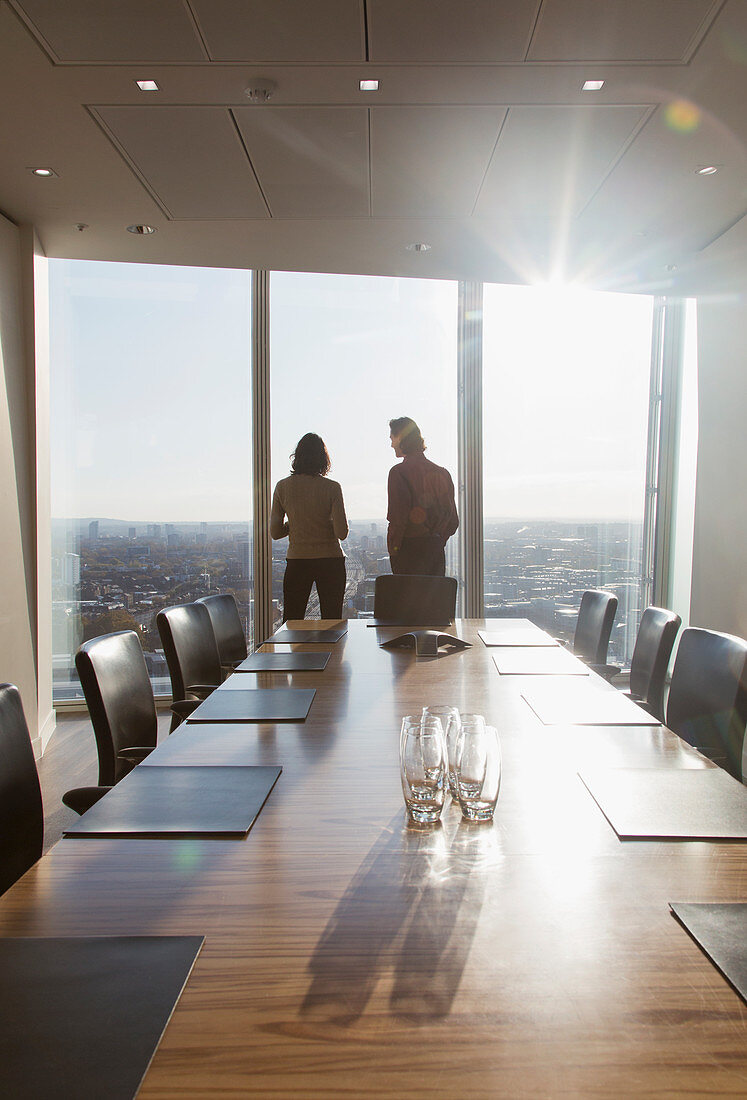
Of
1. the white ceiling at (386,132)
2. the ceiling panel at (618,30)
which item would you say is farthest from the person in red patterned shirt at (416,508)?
the ceiling panel at (618,30)

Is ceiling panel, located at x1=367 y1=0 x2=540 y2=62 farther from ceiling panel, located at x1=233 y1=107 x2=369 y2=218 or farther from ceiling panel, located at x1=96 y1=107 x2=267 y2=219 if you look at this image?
ceiling panel, located at x1=96 y1=107 x2=267 y2=219

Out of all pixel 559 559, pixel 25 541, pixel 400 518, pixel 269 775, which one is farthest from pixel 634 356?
pixel 269 775

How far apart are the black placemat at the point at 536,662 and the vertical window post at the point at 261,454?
3.10 m

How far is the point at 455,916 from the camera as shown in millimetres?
920

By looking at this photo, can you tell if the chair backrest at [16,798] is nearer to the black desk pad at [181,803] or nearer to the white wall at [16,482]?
the black desk pad at [181,803]

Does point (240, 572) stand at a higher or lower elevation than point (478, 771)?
lower

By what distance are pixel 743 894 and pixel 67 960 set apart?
0.81 meters

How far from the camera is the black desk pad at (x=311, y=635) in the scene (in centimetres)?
311

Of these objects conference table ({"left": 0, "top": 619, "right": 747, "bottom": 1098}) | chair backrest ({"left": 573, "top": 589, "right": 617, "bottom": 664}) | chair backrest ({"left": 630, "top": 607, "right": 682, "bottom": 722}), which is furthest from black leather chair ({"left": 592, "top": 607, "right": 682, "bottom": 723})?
conference table ({"left": 0, "top": 619, "right": 747, "bottom": 1098})

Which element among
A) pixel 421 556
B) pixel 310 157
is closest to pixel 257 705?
pixel 310 157

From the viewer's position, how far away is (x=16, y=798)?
1.56 metres

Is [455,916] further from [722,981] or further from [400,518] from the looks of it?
[400,518]

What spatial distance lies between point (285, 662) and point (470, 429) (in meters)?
3.70

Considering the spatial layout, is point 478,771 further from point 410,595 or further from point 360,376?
point 360,376
